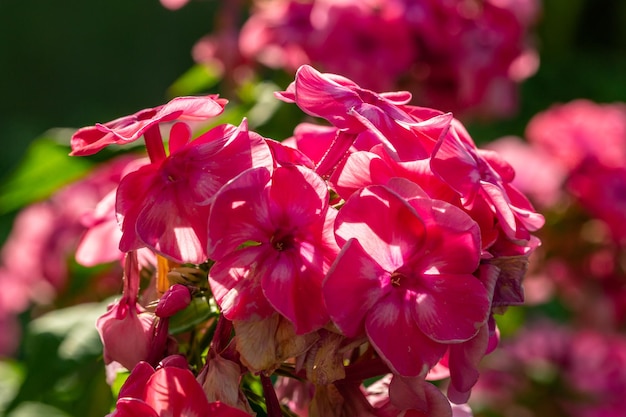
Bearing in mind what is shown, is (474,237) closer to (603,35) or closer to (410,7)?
(410,7)

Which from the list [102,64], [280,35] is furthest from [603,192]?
[102,64]

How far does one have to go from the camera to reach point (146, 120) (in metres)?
A: 0.47

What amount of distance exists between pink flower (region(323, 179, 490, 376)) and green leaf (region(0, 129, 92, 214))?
0.43 meters

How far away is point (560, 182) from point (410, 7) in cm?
29

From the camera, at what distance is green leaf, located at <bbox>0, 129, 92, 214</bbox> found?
2.64ft

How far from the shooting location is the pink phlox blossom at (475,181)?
45 cm

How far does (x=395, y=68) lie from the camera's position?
1017 mm

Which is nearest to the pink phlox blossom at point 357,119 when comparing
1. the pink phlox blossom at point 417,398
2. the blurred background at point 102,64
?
the pink phlox blossom at point 417,398

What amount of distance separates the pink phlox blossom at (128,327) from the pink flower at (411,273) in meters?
0.11

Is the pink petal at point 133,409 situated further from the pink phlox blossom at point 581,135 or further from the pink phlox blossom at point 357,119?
the pink phlox blossom at point 581,135

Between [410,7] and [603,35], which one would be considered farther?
[603,35]

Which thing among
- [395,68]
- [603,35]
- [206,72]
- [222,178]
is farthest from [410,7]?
[603,35]

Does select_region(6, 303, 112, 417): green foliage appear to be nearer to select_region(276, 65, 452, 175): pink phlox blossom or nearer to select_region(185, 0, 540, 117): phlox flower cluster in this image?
select_region(276, 65, 452, 175): pink phlox blossom

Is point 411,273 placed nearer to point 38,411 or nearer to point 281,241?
point 281,241
